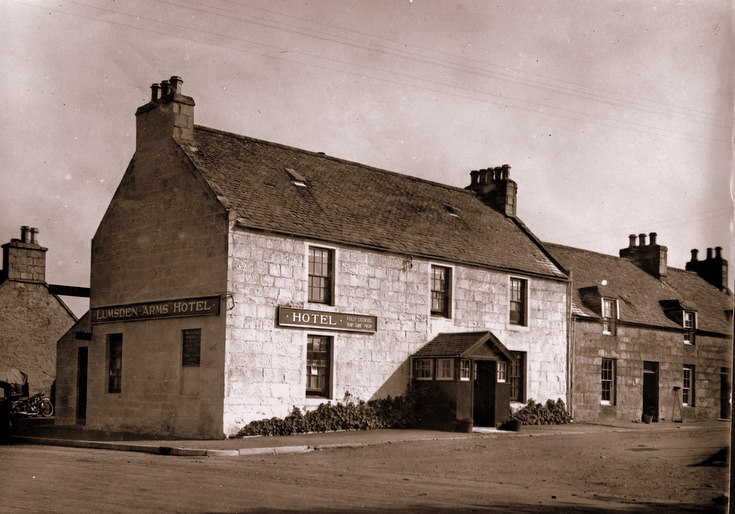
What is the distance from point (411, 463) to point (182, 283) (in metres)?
9.56

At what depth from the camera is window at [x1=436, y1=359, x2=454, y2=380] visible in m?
25.3

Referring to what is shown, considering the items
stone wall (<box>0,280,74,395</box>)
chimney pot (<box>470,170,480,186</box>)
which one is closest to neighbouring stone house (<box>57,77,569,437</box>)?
chimney pot (<box>470,170,480,186</box>)

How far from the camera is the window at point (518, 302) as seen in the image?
1183 inches

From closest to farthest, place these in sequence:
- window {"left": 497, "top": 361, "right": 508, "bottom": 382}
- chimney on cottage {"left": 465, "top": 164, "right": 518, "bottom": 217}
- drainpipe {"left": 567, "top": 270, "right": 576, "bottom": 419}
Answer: window {"left": 497, "top": 361, "right": 508, "bottom": 382} → drainpipe {"left": 567, "top": 270, "right": 576, "bottom": 419} → chimney on cottage {"left": 465, "top": 164, "right": 518, "bottom": 217}

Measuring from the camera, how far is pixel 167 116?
963 inches

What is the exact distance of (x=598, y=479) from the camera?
1455 cm

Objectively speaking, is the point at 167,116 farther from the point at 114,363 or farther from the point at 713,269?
the point at 713,269

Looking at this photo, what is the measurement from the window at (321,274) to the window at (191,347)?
340 cm

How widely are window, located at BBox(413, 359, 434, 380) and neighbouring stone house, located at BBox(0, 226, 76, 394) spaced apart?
19.9 m

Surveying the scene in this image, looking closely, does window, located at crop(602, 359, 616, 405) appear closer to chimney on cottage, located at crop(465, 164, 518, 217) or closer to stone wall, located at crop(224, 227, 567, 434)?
stone wall, located at crop(224, 227, 567, 434)

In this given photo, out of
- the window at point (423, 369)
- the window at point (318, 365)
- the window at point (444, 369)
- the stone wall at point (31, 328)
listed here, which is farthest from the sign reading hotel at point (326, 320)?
the stone wall at point (31, 328)

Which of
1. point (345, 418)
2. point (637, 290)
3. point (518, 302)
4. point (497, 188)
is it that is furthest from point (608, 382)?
point (345, 418)

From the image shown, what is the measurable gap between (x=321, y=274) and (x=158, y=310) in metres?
4.74

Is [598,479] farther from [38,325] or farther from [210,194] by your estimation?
[38,325]
